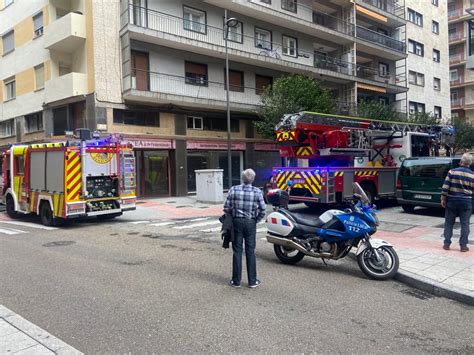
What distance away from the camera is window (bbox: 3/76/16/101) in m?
24.6

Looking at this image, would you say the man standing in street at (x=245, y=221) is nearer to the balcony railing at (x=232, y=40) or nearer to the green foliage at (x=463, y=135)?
the balcony railing at (x=232, y=40)

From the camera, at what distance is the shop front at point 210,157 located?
21.7m

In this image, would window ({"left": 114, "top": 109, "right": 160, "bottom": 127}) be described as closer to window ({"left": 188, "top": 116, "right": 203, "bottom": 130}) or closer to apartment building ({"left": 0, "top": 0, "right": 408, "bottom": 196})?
apartment building ({"left": 0, "top": 0, "right": 408, "bottom": 196})

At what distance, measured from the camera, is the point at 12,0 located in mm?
24641

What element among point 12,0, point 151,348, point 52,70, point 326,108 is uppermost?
point 12,0

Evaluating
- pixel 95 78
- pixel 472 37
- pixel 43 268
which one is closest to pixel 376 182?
pixel 472 37

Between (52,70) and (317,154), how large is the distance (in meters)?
15.0

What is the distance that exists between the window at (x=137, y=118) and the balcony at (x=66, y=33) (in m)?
3.89

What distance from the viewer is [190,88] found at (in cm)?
2139

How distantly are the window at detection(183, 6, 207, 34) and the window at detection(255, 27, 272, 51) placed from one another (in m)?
3.57

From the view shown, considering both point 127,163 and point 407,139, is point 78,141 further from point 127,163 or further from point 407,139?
point 407,139

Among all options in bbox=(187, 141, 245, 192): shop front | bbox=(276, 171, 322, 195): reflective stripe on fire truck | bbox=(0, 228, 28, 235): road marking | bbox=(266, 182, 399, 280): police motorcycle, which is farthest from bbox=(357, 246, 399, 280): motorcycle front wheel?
bbox=(187, 141, 245, 192): shop front

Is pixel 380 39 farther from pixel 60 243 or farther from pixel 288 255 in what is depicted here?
pixel 60 243

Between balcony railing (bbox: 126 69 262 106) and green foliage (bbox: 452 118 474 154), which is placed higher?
balcony railing (bbox: 126 69 262 106)
